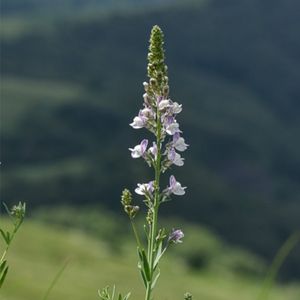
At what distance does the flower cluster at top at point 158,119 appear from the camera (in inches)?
225

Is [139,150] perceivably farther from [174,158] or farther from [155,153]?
[174,158]

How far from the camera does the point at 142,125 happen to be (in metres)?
5.88

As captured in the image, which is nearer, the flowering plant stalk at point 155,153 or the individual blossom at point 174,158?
the flowering plant stalk at point 155,153

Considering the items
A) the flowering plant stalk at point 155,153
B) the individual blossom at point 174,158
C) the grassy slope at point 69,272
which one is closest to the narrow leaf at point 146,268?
the flowering plant stalk at point 155,153

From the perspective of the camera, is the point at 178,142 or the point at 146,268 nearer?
the point at 146,268

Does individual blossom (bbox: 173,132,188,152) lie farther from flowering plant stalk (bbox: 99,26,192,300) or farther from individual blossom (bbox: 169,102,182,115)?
individual blossom (bbox: 169,102,182,115)

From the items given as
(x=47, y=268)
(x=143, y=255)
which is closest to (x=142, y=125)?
(x=143, y=255)

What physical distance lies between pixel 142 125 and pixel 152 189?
453mm

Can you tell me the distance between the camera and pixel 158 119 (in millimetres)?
5871

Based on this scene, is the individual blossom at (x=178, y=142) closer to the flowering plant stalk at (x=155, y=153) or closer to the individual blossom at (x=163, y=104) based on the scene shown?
the flowering plant stalk at (x=155, y=153)

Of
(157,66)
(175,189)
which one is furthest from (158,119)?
(175,189)

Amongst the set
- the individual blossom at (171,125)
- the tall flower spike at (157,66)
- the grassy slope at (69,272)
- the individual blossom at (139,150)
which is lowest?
the individual blossom at (139,150)

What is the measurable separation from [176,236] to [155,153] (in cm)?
63

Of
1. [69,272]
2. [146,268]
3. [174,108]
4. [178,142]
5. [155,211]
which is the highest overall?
[69,272]
